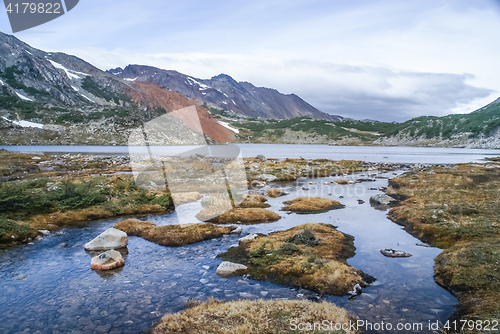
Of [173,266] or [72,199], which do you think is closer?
[173,266]

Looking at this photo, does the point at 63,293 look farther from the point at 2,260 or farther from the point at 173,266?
the point at 2,260

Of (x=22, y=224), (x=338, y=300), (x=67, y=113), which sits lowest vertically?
(x=338, y=300)

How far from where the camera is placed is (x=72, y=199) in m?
27.1

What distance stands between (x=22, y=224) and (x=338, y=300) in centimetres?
2246

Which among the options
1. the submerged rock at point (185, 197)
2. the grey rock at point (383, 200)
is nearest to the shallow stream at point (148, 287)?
the grey rock at point (383, 200)

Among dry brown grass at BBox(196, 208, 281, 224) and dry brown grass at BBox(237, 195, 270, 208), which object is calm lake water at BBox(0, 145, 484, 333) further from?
dry brown grass at BBox(237, 195, 270, 208)

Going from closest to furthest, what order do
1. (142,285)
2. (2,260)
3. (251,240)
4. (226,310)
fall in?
(226,310), (142,285), (2,260), (251,240)

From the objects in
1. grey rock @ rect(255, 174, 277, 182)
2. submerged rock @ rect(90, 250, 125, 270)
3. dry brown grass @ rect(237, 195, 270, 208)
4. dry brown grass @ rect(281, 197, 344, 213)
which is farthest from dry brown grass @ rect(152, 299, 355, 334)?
grey rock @ rect(255, 174, 277, 182)

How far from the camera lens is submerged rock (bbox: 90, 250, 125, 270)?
15189 millimetres

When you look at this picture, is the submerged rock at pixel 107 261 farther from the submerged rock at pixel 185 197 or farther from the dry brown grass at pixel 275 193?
the dry brown grass at pixel 275 193

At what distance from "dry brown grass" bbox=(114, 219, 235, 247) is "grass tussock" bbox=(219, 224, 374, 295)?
3355 millimetres

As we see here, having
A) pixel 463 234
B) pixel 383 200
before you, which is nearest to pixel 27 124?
pixel 383 200

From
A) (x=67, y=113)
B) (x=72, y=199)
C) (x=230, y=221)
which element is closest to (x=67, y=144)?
(x=67, y=113)

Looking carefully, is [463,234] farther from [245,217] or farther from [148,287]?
[148,287]
